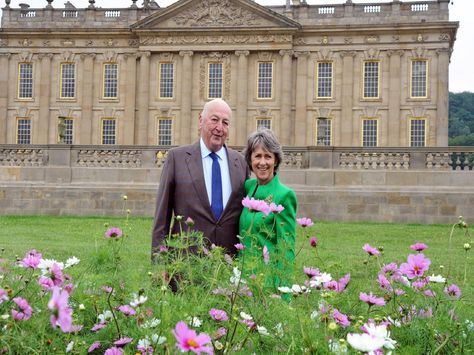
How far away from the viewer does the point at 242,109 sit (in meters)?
42.0

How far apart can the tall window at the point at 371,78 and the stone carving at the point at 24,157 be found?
79.9 ft

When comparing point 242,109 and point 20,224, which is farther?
point 242,109

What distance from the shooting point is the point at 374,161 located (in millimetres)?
21109

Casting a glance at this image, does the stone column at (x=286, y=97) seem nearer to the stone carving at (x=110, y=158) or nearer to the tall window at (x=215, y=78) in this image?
the tall window at (x=215, y=78)

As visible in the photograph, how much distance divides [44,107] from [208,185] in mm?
41166

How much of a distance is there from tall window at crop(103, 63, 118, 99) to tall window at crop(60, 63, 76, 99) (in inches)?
85.0

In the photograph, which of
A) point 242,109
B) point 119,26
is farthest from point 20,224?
point 119,26

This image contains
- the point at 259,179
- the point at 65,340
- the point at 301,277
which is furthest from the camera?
the point at 259,179

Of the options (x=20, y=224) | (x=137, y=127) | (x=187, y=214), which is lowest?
(x=20, y=224)

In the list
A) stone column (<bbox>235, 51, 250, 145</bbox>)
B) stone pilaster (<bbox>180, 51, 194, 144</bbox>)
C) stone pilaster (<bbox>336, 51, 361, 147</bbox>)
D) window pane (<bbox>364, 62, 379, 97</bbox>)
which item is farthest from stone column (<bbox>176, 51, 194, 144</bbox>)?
window pane (<bbox>364, 62, 379, 97</bbox>)

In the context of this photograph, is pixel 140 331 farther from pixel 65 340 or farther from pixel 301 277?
pixel 301 277

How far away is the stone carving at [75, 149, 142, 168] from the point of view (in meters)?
22.0

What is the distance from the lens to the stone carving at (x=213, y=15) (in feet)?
138

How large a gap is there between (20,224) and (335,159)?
991 cm
